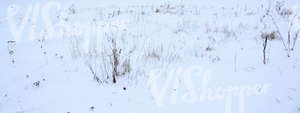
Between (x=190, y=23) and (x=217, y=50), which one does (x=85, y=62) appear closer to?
(x=217, y=50)

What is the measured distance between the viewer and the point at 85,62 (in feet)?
9.03

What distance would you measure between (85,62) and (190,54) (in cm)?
151

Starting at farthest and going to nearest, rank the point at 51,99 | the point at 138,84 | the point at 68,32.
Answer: the point at 68,32 < the point at 138,84 < the point at 51,99

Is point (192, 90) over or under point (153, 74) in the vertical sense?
under

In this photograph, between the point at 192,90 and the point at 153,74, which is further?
the point at 153,74

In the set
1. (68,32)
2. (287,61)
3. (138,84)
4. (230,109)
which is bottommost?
(230,109)

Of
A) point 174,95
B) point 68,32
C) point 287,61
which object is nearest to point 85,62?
point 174,95

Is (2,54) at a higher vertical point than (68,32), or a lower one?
lower

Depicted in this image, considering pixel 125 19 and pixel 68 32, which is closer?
pixel 68 32

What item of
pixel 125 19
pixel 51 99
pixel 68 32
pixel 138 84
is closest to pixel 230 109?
pixel 138 84

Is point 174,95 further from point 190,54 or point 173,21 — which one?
point 173,21

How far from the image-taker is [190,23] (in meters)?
4.97

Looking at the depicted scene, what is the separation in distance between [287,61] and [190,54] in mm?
1245

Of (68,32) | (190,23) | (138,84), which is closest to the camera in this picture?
(138,84)
